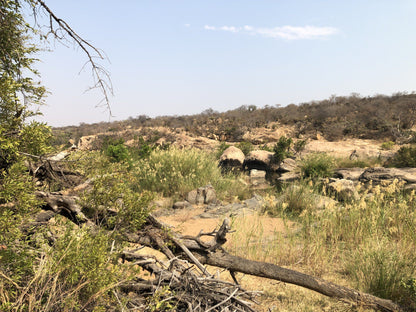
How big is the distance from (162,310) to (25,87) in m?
2.28

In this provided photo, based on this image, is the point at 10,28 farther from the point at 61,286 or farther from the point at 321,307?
the point at 321,307

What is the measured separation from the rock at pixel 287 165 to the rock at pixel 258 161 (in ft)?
2.35

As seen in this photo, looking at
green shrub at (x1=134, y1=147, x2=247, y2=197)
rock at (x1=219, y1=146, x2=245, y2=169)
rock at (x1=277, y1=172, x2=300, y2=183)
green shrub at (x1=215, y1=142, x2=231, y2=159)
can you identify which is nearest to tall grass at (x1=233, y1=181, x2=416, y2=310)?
green shrub at (x1=134, y1=147, x2=247, y2=197)

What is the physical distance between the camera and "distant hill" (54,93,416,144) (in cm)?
2564

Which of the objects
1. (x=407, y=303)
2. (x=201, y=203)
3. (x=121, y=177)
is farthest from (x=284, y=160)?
(x=121, y=177)

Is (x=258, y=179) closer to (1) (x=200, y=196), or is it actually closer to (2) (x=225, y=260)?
(1) (x=200, y=196)

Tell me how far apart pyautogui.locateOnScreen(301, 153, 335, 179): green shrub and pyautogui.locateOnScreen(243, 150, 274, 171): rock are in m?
3.97

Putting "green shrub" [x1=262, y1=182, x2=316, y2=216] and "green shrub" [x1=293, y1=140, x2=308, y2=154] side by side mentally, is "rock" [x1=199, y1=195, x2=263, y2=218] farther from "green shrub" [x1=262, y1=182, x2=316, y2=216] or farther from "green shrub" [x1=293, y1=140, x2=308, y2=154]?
"green shrub" [x1=293, y1=140, x2=308, y2=154]

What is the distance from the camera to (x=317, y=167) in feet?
44.4

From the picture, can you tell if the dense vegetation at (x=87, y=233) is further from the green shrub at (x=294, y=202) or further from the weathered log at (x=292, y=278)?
the weathered log at (x=292, y=278)

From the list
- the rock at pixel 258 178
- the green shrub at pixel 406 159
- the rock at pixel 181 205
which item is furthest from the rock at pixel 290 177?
the rock at pixel 181 205

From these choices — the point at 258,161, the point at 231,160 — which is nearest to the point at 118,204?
the point at 231,160

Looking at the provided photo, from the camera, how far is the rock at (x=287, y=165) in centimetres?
1760

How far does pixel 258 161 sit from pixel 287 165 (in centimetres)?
177
